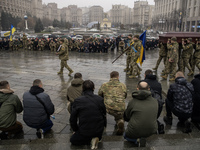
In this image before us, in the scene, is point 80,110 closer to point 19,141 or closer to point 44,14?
point 19,141

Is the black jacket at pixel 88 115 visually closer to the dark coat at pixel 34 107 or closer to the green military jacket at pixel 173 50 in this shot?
the dark coat at pixel 34 107

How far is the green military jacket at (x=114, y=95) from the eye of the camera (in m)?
3.82

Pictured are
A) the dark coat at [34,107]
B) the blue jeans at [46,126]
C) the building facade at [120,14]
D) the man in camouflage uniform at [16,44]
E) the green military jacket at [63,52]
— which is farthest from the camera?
the building facade at [120,14]

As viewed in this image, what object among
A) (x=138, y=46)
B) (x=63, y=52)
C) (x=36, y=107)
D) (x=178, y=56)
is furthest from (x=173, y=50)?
(x=36, y=107)

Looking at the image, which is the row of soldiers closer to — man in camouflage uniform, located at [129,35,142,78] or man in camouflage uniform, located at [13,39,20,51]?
man in camouflage uniform, located at [129,35,142,78]

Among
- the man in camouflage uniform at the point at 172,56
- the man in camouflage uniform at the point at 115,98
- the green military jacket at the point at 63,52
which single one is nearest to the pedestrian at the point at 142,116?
the man in camouflage uniform at the point at 115,98

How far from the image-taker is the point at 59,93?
251 inches

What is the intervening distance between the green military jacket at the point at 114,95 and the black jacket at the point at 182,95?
1.08 metres

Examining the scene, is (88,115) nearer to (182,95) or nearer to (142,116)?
(142,116)

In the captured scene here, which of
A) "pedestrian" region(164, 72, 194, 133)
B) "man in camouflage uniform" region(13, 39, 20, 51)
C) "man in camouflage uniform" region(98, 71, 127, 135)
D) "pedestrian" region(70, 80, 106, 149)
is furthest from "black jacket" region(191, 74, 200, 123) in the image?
Result: "man in camouflage uniform" region(13, 39, 20, 51)

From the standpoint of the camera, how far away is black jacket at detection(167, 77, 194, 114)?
3.74 meters

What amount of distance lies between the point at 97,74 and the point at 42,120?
548 centimetres

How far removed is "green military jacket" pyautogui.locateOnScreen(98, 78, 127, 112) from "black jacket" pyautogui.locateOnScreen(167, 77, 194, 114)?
3.54 ft

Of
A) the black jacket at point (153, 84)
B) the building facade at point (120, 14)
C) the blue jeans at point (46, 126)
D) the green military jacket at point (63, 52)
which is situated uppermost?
the building facade at point (120, 14)
